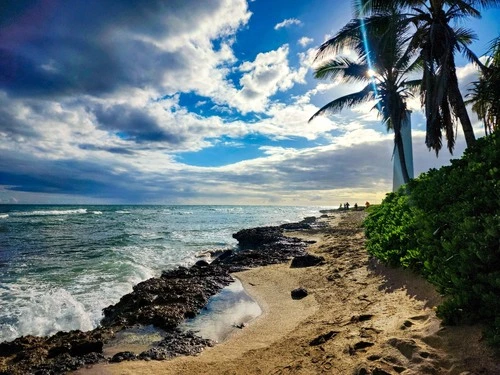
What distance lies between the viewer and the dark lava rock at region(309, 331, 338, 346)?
14.7ft

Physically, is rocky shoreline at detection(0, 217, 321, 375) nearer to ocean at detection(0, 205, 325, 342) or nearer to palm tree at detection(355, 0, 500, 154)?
ocean at detection(0, 205, 325, 342)

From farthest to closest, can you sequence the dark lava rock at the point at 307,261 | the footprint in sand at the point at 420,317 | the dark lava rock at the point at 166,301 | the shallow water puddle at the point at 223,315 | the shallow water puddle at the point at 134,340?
the dark lava rock at the point at 307,261, the dark lava rock at the point at 166,301, the shallow water puddle at the point at 223,315, the shallow water puddle at the point at 134,340, the footprint in sand at the point at 420,317

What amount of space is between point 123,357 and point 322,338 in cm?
305

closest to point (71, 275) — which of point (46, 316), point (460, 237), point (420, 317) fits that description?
point (46, 316)

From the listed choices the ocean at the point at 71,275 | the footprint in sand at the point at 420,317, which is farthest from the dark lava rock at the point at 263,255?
the footprint in sand at the point at 420,317

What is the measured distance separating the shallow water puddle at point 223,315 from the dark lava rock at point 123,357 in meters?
1.32

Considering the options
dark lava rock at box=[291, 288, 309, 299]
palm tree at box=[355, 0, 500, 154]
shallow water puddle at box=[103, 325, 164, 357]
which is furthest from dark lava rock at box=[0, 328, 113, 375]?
palm tree at box=[355, 0, 500, 154]

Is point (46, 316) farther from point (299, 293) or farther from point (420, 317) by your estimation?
point (420, 317)

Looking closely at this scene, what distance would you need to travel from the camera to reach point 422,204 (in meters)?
5.93

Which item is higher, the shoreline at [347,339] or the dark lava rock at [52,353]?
the shoreline at [347,339]

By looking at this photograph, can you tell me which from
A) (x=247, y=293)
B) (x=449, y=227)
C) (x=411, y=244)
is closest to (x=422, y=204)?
(x=411, y=244)

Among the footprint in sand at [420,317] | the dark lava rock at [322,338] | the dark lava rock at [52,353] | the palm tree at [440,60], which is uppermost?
the palm tree at [440,60]

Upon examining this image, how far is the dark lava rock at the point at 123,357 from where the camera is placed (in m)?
4.82

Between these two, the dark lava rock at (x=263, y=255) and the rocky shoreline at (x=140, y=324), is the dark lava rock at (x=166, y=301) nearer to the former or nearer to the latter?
the rocky shoreline at (x=140, y=324)
